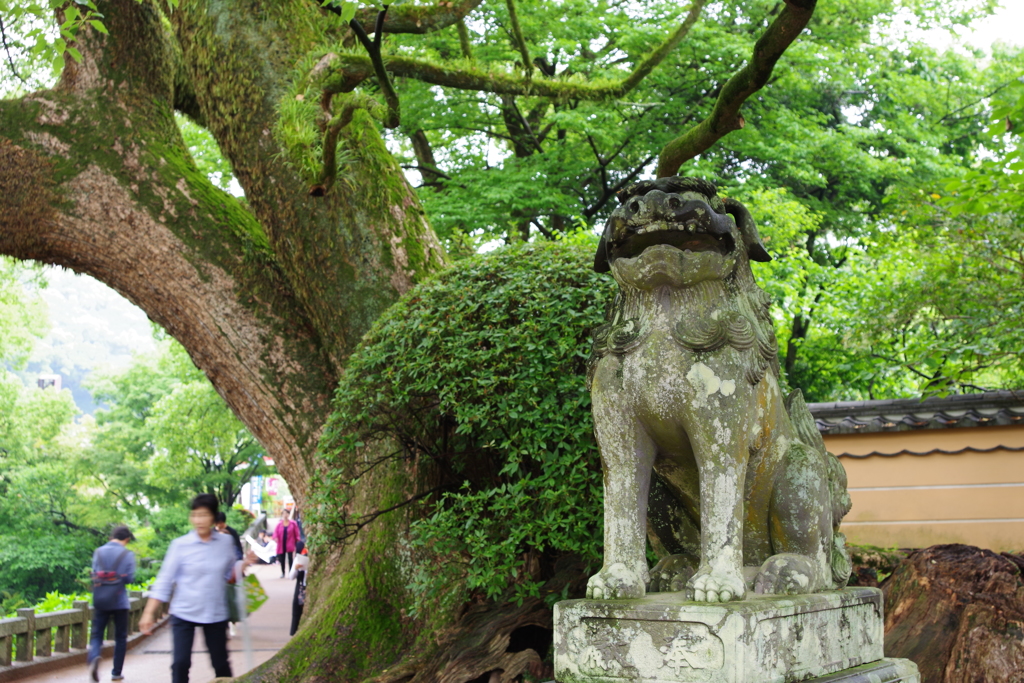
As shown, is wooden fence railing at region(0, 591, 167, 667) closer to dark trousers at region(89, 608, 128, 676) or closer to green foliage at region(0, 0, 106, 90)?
dark trousers at region(89, 608, 128, 676)

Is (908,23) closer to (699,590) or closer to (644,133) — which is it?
(644,133)

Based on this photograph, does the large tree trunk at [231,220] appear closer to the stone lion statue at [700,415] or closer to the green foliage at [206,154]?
the stone lion statue at [700,415]

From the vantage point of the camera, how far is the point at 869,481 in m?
9.17

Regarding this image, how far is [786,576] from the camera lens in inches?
114

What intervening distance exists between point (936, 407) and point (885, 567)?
3248 millimetres

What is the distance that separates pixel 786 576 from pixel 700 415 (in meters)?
0.64

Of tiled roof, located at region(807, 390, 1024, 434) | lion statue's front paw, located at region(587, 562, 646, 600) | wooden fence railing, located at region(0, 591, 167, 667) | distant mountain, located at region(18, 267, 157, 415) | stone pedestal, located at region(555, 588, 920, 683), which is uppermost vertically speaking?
distant mountain, located at region(18, 267, 157, 415)

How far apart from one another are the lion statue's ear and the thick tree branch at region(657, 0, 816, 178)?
1.52 m

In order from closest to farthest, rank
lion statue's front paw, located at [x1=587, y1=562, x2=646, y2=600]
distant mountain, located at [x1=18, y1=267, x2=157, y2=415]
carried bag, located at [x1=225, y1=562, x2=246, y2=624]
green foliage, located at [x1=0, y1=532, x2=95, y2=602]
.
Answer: lion statue's front paw, located at [x1=587, y1=562, x2=646, y2=600] → carried bag, located at [x1=225, y1=562, x2=246, y2=624] → green foliage, located at [x1=0, y1=532, x2=95, y2=602] → distant mountain, located at [x1=18, y1=267, x2=157, y2=415]

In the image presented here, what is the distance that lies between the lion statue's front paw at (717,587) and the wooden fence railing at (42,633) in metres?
8.20

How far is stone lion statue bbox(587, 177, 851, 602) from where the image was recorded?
9.32 ft

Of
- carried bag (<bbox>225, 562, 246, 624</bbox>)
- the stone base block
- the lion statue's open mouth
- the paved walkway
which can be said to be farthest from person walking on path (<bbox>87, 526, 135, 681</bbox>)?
the stone base block

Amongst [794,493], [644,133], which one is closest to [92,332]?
[644,133]

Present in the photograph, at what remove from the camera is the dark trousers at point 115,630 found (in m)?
7.80
